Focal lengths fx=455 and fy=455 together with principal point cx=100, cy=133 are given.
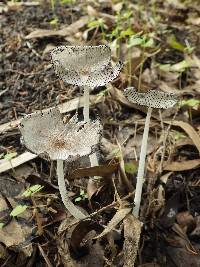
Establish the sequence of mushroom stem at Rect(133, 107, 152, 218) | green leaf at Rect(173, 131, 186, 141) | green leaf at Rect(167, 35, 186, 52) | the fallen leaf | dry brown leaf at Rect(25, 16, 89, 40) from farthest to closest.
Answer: green leaf at Rect(167, 35, 186, 52) < dry brown leaf at Rect(25, 16, 89, 40) < green leaf at Rect(173, 131, 186, 141) < the fallen leaf < mushroom stem at Rect(133, 107, 152, 218)

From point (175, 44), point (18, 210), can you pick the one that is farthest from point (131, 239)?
point (175, 44)

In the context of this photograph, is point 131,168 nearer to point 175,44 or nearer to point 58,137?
point 58,137

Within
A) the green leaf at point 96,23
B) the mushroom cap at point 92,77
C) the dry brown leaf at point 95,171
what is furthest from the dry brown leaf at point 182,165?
the green leaf at point 96,23

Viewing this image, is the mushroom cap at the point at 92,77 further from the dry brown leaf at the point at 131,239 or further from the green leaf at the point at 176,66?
the green leaf at the point at 176,66

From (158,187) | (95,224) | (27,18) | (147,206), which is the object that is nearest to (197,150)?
(158,187)

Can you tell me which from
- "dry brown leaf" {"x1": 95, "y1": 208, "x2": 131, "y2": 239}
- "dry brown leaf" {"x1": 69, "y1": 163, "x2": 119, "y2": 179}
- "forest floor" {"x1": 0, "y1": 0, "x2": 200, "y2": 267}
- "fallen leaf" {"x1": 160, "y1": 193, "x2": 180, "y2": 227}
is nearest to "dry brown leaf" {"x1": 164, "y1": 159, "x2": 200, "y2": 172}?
"forest floor" {"x1": 0, "y1": 0, "x2": 200, "y2": 267}

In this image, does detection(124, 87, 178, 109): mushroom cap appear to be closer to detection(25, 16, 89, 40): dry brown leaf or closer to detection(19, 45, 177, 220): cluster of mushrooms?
detection(19, 45, 177, 220): cluster of mushrooms

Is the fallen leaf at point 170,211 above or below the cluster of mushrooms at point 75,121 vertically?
below

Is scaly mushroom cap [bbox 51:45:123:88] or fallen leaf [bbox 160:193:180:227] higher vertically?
scaly mushroom cap [bbox 51:45:123:88]

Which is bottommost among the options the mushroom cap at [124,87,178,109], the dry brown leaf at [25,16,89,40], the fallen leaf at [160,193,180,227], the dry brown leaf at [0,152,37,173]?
the fallen leaf at [160,193,180,227]
